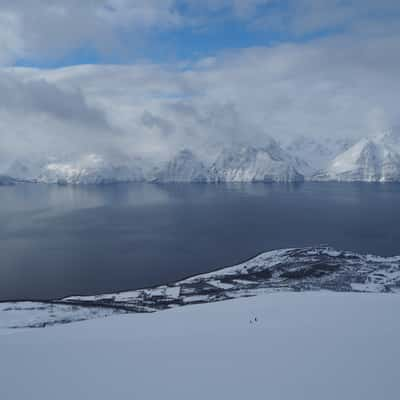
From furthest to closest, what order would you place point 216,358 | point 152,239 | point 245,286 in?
1. point 152,239
2. point 245,286
3. point 216,358

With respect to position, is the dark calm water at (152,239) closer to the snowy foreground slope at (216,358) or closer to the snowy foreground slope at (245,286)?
the snowy foreground slope at (245,286)

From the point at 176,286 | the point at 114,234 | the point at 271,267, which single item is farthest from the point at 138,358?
the point at 114,234

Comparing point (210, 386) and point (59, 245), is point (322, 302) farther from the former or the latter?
point (59, 245)

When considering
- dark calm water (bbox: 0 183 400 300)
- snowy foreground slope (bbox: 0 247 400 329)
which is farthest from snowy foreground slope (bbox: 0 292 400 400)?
dark calm water (bbox: 0 183 400 300)

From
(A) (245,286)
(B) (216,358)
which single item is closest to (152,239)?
(A) (245,286)

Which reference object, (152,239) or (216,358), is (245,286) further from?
(152,239)

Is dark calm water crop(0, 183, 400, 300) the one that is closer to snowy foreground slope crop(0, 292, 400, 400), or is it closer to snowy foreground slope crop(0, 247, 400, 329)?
snowy foreground slope crop(0, 247, 400, 329)
